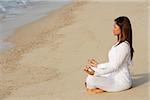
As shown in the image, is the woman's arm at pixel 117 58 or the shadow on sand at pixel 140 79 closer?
the woman's arm at pixel 117 58

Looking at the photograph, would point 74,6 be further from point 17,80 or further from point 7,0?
point 17,80

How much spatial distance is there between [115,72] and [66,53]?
2108 mm

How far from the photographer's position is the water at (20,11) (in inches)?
455

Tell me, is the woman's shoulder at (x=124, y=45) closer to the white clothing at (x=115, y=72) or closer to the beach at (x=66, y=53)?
the white clothing at (x=115, y=72)

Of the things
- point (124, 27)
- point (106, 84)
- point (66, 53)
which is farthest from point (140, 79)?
point (66, 53)

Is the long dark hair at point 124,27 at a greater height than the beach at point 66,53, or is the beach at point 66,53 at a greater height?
the long dark hair at point 124,27

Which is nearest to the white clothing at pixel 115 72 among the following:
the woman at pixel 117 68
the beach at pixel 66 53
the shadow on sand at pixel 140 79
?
the woman at pixel 117 68

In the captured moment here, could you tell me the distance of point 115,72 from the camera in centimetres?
645

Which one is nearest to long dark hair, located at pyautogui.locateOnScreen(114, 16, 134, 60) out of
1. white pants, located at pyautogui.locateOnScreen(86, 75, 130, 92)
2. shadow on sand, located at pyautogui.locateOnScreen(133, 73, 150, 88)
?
white pants, located at pyautogui.locateOnScreen(86, 75, 130, 92)

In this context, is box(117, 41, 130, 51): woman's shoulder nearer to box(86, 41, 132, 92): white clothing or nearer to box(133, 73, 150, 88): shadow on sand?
box(86, 41, 132, 92): white clothing

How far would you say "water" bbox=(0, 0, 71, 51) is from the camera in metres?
11.5

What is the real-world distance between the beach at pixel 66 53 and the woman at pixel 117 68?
11 centimetres

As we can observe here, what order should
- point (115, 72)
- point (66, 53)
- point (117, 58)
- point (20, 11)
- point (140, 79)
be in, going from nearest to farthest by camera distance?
1. point (117, 58)
2. point (115, 72)
3. point (140, 79)
4. point (66, 53)
5. point (20, 11)

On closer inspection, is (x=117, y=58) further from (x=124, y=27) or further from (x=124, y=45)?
(x=124, y=27)
